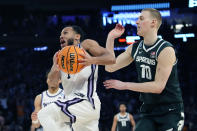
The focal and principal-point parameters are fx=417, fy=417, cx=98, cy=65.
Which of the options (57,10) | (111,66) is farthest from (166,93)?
(57,10)

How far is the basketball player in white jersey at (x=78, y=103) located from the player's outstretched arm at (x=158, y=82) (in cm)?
74

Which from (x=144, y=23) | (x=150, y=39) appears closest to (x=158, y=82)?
(x=150, y=39)

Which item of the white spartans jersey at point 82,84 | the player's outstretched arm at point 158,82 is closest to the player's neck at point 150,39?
the player's outstretched arm at point 158,82

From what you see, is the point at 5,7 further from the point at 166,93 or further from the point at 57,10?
the point at 166,93

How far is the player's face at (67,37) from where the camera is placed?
538 centimetres

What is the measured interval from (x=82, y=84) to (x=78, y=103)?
0.26 m

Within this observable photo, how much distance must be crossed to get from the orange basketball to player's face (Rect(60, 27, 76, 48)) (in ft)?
1.68

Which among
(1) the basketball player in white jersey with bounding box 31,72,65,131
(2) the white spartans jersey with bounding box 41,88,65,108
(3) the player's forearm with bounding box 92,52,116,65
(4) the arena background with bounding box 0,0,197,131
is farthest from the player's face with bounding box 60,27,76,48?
(4) the arena background with bounding box 0,0,197,131

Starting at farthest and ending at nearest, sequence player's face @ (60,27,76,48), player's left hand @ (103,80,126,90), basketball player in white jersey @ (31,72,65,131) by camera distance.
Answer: basketball player in white jersey @ (31,72,65,131), player's face @ (60,27,76,48), player's left hand @ (103,80,126,90)

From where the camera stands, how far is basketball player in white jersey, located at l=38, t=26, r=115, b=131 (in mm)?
4973

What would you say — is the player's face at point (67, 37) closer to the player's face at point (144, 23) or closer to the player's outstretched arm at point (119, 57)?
the player's outstretched arm at point (119, 57)

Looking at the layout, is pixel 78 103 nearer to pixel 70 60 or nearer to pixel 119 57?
pixel 70 60

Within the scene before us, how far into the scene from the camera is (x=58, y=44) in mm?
16484

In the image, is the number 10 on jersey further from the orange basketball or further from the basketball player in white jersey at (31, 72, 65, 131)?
the basketball player in white jersey at (31, 72, 65, 131)
